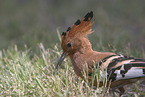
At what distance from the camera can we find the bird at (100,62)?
2.67 meters

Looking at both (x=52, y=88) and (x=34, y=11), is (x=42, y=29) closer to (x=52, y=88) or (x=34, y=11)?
(x=34, y=11)

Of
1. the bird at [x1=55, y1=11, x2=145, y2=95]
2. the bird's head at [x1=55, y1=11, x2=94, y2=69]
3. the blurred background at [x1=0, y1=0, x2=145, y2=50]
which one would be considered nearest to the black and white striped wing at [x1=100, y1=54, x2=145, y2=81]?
the bird at [x1=55, y1=11, x2=145, y2=95]

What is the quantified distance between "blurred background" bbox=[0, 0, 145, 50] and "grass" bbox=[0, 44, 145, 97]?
4.77ft

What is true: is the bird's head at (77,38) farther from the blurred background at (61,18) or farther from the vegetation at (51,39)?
the blurred background at (61,18)

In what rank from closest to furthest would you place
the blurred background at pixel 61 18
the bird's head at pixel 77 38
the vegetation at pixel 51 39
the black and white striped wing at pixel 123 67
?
the black and white striped wing at pixel 123 67 → the vegetation at pixel 51 39 → the bird's head at pixel 77 38 → the blurred background at pixel 61 18

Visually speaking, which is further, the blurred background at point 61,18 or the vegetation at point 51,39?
the blurred background at point 61,18

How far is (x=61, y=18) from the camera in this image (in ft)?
26.7

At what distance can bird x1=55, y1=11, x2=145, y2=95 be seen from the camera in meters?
2.67

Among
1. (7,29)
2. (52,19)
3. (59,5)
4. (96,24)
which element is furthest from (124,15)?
(7,29)

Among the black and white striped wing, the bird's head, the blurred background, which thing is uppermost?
the blurred background

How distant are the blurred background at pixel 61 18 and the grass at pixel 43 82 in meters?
1.45

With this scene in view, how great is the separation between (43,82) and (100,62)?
0.79 metres

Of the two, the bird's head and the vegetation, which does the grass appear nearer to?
the vegetation

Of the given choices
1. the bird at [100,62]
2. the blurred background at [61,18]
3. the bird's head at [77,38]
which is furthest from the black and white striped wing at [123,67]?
the blurred background at [61,18]
